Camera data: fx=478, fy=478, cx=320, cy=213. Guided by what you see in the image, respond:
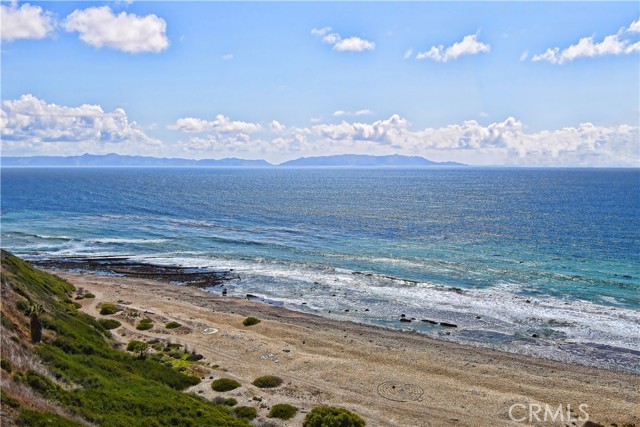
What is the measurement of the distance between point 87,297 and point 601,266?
75.9 metres

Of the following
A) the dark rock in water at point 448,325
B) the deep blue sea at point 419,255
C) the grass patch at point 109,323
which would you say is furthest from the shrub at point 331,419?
the grass patch at point 109,323

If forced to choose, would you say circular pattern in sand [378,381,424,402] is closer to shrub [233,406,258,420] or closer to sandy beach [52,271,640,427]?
sandy beach [52,271,640,427]

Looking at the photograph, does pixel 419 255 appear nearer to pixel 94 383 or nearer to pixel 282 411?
pixel 282 411

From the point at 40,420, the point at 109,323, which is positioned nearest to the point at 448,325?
the point at 109,323

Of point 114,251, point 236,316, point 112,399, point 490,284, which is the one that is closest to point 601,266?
point 490,284

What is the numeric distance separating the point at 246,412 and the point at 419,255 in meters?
59.9

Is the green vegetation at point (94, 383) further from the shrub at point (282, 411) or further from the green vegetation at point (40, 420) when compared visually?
the shrub at point (282, 411)

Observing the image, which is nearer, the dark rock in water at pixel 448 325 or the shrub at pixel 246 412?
the shrub at pixel 246 412

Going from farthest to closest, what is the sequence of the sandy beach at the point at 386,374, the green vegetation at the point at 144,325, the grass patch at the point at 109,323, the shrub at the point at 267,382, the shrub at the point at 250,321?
the shrub at the point at 250,321, the green vegetation at the point at 144,325, the grass patch at the point at 109,323, the shrub at the point at 267,382, the sandy beach at the point at 386,374

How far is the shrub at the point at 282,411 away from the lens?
3200 cm

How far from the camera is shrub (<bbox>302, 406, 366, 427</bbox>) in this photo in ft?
99.3

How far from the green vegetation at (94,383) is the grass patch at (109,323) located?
564cm

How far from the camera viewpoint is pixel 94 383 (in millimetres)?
28719

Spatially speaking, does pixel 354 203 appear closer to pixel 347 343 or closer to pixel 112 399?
pixel 347 343
